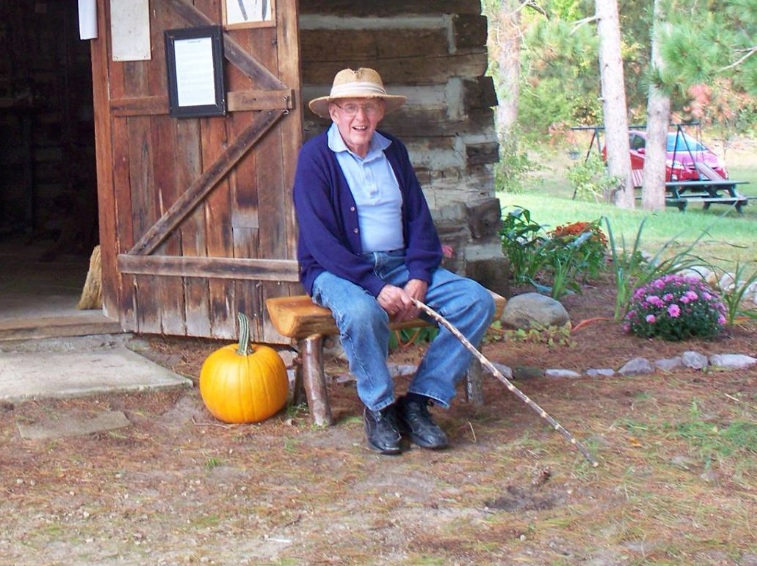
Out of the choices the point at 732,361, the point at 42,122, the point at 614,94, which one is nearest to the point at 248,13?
the point at 732,361

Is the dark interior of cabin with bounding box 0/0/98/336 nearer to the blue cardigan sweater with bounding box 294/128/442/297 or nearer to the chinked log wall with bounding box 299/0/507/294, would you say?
the chinked log wall with bounding box 299/0/507/294

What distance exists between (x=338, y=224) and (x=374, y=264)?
9.6 inches

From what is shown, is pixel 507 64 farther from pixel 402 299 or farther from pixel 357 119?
pixel 402 299

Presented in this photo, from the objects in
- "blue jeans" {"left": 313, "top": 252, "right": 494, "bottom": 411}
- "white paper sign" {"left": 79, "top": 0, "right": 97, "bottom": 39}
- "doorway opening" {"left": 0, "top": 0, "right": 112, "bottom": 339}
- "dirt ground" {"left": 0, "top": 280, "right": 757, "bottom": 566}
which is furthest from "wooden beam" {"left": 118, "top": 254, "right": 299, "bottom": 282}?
"doorway opening" {"left": 0, "top": 0, "right": 112, "bottom": 339}

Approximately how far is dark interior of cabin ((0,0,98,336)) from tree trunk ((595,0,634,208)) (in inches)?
436

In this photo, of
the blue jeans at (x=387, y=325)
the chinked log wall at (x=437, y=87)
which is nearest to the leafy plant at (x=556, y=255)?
the chinked log wall at (x=437, y=87)

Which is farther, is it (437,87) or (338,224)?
(437,87)

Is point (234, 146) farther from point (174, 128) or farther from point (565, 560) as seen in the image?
point (565, 560)

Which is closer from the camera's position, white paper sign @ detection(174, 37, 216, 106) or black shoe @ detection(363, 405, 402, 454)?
black shoe @ detection(363, 405, 402, 454)

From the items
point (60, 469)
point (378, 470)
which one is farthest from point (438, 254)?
point (60, 469)

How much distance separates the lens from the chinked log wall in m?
6.12

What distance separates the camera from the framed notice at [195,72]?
17.8 feet

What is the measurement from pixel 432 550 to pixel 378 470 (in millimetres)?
832

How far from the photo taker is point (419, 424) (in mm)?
4348
